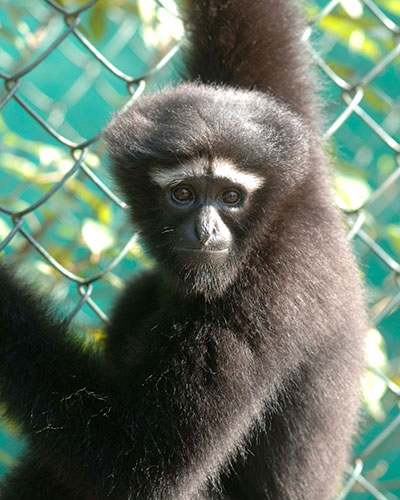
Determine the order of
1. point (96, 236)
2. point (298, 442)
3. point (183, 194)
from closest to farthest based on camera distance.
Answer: point (183, 194), point (298, 442), point (96, 236)

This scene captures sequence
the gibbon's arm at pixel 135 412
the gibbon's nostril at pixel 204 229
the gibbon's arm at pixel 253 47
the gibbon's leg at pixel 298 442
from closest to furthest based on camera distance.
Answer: the gibbon's arm at pixel 135 412 < the gibbon's nostril at pixel 204 229 < the gibbon's leg at pixel 298 442 < the gibbon's arm at pixel 253 47

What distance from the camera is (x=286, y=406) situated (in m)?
4.55

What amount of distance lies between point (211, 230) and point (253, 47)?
4.66 feet

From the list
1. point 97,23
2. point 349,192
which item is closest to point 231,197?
point 349,192

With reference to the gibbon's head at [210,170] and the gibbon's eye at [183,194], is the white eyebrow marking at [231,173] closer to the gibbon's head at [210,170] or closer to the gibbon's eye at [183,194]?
the gibbon's head at [210,170]

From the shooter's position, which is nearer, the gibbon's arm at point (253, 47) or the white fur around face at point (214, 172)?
the white fur around face at point (214, 172)

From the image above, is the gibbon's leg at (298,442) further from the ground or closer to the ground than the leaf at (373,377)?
closer to the ground

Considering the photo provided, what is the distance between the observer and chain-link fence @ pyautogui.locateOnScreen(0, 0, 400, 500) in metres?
4.84

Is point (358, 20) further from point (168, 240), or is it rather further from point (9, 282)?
point (9, 282)

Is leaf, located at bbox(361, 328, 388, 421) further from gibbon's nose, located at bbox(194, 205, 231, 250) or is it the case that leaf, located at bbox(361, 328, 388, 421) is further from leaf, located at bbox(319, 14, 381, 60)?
leaf, located at bbox(319, 14, 381, 60)

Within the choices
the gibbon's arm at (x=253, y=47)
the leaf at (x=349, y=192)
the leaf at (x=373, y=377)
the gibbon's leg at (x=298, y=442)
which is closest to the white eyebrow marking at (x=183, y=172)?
the gibbon's arm at (x=253, y=47)

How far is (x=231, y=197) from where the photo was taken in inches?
170

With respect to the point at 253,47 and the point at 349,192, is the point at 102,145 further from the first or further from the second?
the point at 349,192

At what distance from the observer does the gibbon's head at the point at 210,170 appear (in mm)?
4184
